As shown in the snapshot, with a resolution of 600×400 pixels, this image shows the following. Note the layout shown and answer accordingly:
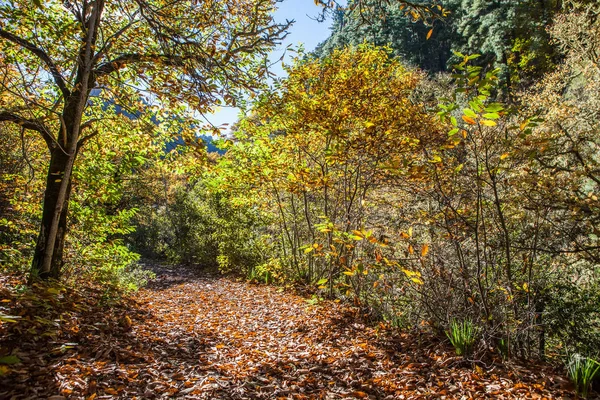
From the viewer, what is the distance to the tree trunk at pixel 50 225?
447 cm

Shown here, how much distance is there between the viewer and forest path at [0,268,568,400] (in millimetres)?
2945

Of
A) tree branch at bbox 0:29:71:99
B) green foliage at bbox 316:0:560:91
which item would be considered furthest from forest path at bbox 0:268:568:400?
green foliage at bbox 316:0:560:91

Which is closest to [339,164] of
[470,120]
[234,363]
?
[234,363]

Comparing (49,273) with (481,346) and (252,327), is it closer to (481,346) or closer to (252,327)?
(252,327)

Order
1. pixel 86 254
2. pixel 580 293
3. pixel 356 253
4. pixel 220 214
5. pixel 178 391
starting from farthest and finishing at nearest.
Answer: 1. pixel 220 214
2. pixel 356 253
3. pixel 86 254
4. pixel 580 293
5. pixel 178 391

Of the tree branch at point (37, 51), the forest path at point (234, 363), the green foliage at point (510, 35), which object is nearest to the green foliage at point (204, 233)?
the tree branch at point (37, 51)

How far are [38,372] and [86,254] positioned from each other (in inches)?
137

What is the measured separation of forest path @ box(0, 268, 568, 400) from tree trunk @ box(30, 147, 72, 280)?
1.74 ft

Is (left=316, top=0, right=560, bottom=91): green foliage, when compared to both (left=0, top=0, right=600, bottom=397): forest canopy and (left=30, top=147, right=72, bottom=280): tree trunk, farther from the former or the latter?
(left=30, top=147, right=72, bottom=280): tree trunk

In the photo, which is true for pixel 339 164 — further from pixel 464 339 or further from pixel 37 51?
pixel 37 51

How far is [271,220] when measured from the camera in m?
11.1

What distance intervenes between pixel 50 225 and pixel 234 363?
315cm

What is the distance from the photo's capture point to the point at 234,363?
3.92 meters

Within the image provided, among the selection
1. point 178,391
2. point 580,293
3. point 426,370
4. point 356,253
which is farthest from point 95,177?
point 580,293
